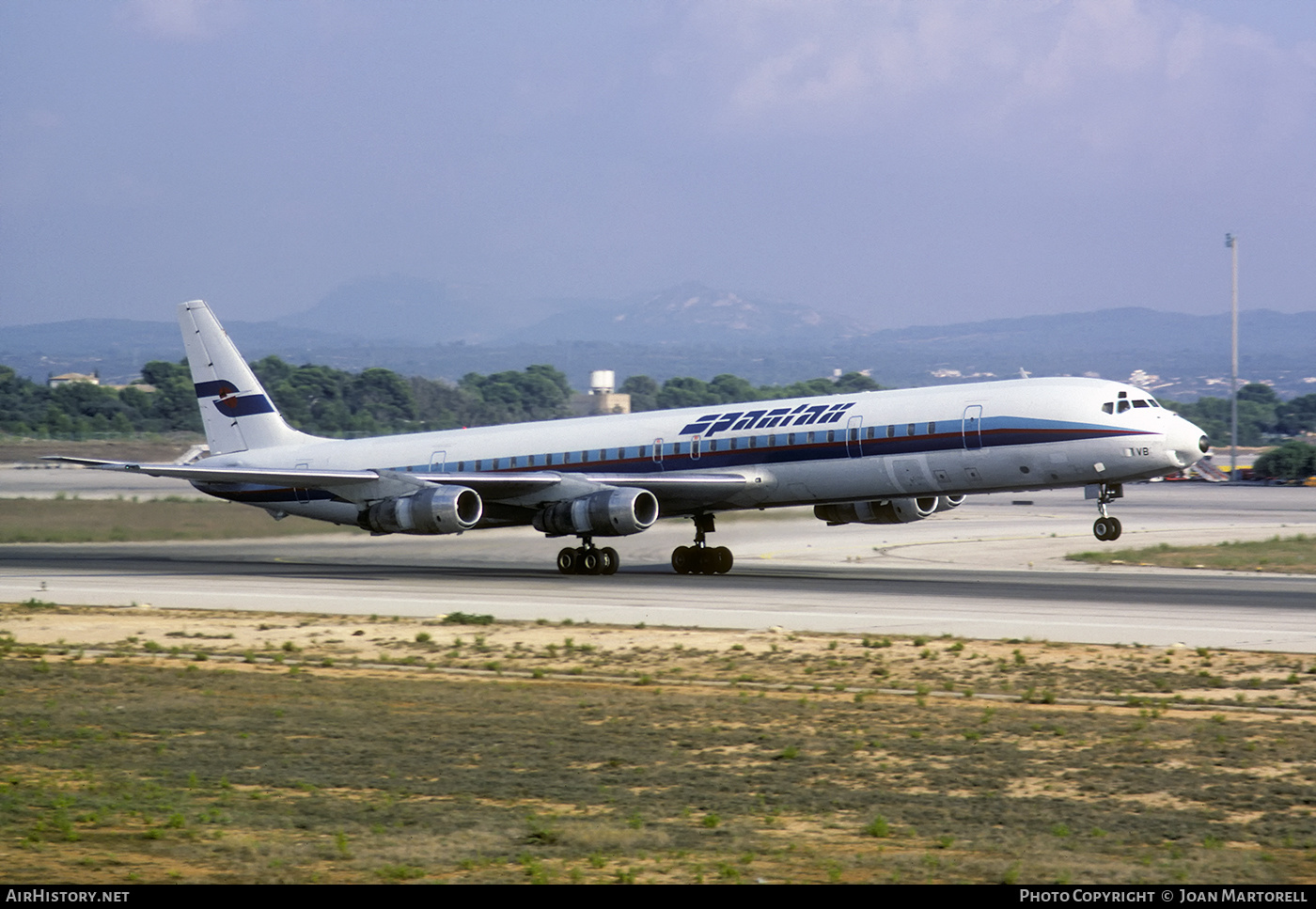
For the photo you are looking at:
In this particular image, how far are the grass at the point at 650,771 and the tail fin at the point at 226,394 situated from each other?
2147cm

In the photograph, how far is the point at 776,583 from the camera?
3422 cm

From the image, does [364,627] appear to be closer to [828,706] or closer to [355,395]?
[828,706]

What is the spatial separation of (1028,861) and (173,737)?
30.9 ft

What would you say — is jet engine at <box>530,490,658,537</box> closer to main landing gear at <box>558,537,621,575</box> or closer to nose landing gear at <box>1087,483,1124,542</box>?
main landing gear at <box>558,537,621,575</box>

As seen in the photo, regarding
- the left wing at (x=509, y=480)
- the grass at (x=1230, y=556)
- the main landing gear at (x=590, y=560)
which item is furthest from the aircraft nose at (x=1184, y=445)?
the main landing gear at (x=590, y=560)

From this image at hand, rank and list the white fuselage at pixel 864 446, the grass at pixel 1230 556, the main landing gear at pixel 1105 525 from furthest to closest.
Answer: the grass at pixel 1230 556 → the white fuselage at pixel 864 446 → the main landing gear at pixel 1105 525

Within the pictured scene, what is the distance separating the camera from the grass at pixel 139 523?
158 ft

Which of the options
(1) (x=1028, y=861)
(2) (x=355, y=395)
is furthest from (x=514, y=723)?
(2) (x=355, y=395)

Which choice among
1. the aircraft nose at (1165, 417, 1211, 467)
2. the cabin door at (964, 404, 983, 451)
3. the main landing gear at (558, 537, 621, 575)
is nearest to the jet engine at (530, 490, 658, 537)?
the main landing gear at (558, 537, 621, 575)

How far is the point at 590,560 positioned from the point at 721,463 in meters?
4.23

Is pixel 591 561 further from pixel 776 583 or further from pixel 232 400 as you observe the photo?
pixel 232 400

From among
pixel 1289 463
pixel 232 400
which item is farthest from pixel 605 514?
pixel 1289 463

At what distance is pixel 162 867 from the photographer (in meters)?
10.3

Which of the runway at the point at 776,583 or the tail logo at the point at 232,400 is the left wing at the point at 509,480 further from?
the tail logo at the point at 232,400
